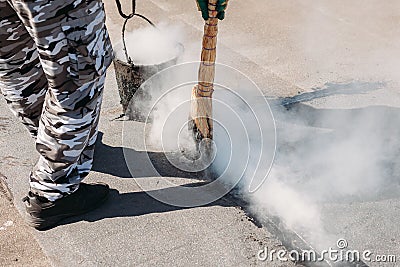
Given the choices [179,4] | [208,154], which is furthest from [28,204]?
[179,4]

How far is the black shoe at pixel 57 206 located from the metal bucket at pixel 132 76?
2.69 ft

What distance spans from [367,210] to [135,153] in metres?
1.33

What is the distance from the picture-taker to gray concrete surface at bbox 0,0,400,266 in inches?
105

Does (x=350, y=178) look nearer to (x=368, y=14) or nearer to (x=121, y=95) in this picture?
(x=121, y=95)

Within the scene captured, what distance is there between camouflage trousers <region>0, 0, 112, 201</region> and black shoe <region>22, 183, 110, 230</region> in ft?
0.15

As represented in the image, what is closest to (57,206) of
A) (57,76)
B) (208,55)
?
(57,76)

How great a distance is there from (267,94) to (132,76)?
0.98 m

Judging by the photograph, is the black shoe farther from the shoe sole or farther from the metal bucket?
the metal bucket

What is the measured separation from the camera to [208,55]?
2967 mm

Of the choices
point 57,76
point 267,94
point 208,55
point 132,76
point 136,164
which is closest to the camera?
point 57,76

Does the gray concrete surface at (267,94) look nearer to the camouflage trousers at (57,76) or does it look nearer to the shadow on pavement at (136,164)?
the shadow on pavement at (136,164)

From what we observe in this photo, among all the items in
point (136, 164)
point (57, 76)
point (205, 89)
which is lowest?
point (136, 164)

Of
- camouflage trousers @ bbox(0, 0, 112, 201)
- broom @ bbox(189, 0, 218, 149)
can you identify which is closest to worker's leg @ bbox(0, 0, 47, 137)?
camouflage trousers @ bbox(0, 0, 112, 201)

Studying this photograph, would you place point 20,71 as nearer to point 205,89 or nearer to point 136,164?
point 136,164
